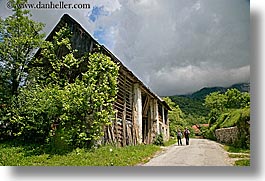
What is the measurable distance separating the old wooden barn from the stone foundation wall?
3.62 feet

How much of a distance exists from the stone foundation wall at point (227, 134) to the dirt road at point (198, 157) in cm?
18

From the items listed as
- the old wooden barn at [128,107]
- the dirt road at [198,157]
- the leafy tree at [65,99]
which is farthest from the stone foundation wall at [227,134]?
the leafy tree at [65,99]

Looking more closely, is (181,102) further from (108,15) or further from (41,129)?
(41,129)

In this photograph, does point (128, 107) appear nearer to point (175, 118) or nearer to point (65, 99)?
point (175, 118)

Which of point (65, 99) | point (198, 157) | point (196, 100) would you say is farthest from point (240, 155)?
point (65, 99)

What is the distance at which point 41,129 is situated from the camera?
7.12m

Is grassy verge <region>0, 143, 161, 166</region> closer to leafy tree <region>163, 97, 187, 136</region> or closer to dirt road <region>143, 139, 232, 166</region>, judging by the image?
dirt road <region>143, 139, 232, 166</region>

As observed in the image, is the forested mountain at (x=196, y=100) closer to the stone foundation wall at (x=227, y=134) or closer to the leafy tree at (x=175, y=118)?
the leafy tree at (x=175, y=118)

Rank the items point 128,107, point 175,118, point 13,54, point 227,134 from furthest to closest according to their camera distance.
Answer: point 128,107 → point 175,118 → point 13,54 → point 227,134

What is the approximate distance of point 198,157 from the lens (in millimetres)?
6004

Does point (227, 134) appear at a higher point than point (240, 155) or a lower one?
higher

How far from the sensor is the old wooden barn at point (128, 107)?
7117 mm

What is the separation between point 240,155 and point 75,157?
2509mm

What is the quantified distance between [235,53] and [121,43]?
1.83 m
